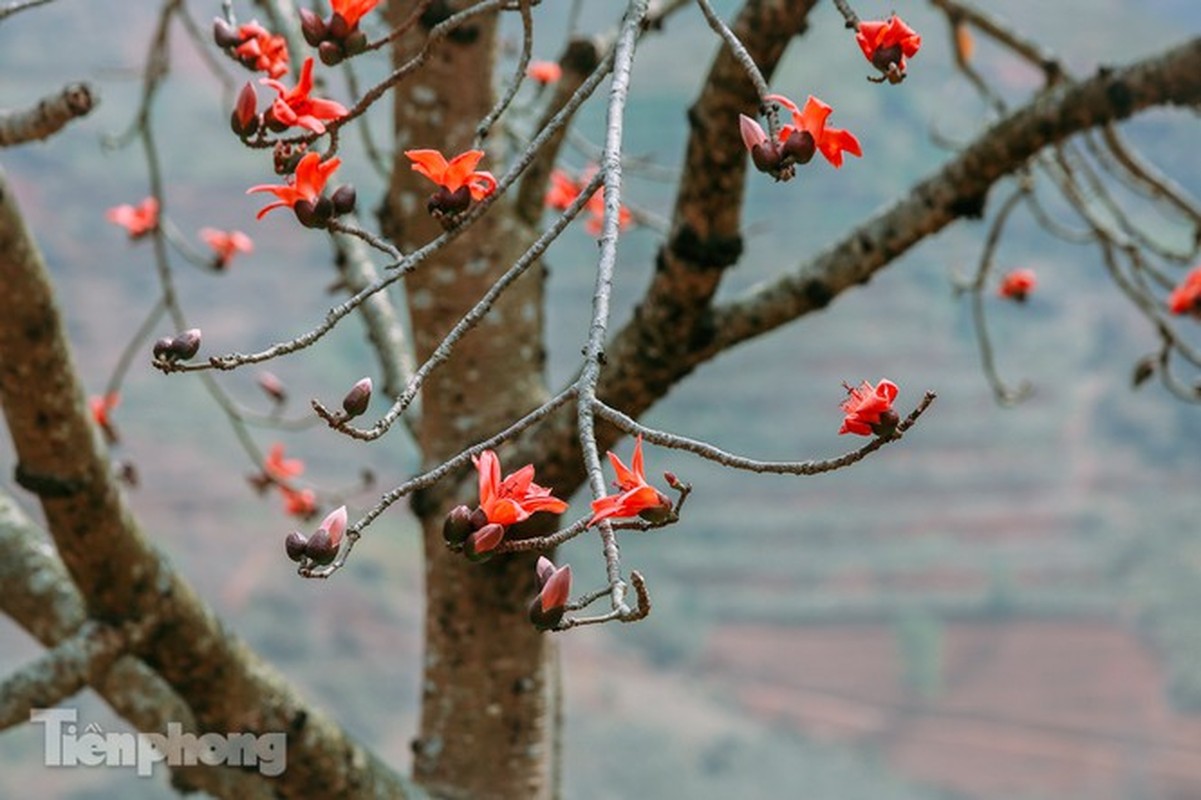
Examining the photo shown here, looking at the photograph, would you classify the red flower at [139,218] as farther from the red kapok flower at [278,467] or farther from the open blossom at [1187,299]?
the open blossom at [1187,299]

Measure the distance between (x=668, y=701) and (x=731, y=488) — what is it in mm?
5356

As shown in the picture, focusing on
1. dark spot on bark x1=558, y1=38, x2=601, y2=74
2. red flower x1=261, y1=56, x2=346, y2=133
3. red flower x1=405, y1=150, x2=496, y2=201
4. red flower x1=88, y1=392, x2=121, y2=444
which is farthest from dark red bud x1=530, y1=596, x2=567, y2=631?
red flower x1=88, y1=392, x2=121, y2=444

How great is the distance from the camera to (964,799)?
1869cm

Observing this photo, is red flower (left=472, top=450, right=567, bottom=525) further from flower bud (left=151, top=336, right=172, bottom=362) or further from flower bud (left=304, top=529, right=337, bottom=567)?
flower bud (left=151, top=336, right=172, bottom=362)

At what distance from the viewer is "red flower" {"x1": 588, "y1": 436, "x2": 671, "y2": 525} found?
85 centimetres

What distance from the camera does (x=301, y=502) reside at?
3.37 meters

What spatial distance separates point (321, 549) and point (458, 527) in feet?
0.29

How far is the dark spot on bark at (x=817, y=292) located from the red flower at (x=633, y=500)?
123 cm

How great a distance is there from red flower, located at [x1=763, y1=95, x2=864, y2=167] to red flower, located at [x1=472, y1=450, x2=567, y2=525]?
280mm

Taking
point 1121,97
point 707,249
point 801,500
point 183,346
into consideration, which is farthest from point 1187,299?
point 801,500

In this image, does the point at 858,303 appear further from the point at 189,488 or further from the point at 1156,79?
the point at 1156,79

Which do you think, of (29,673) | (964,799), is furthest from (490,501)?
(964,799)

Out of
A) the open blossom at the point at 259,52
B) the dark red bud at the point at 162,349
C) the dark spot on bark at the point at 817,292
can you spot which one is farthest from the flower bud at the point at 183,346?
the dark spot on bark at the point at 817,292

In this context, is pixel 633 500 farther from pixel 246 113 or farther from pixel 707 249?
pixel 707 249
